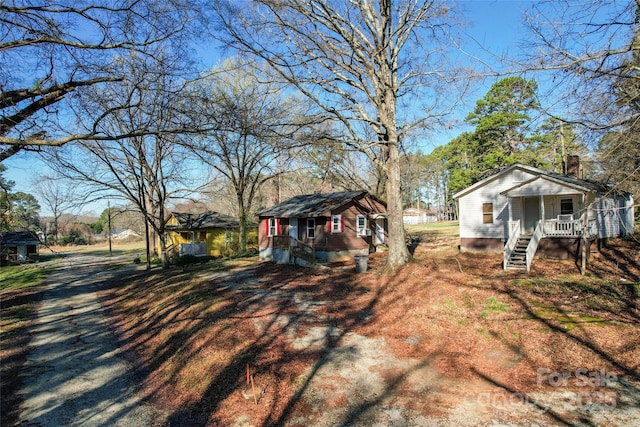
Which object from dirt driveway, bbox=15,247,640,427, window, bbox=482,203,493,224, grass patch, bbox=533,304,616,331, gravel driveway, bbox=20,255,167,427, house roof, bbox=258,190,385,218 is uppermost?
house roof, bbox=258,190,385,218

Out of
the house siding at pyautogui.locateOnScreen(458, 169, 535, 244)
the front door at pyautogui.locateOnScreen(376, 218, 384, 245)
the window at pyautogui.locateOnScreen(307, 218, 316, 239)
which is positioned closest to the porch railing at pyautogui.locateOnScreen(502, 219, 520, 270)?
the house siding at pyautogui.locateOnScreen(458, 169, 535, 244)

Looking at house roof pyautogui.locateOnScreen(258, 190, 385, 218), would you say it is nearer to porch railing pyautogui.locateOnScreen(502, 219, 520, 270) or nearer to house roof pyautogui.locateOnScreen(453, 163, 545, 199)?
house roof pyautogui.locateOnScreen(453, 163, 545, 199)

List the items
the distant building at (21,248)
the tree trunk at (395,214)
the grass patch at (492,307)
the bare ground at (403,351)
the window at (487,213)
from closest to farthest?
the bare ground at (403,351)
the grass patch at (492,307)
the tree trunk at (395,214)
the window at (487,213)
the distant building at (21,248)

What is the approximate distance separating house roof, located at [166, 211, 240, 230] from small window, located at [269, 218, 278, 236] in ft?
34.7

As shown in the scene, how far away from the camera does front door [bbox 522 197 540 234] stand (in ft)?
62.5

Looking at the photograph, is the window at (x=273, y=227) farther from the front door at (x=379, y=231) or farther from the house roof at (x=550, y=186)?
the house roof at (x=550, y=186)

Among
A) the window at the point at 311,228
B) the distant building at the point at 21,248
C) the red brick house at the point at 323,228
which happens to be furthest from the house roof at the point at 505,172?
the distant building at the point at 21,248

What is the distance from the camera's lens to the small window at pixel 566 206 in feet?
59.5

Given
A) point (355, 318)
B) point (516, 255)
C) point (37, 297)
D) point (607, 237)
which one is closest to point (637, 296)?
point (516, 255)

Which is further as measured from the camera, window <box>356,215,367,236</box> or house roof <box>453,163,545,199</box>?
window <box>356,215,367,236</box>

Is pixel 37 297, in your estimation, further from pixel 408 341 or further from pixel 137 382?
pixel 408 341

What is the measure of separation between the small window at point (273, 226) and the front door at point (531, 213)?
15.1 m

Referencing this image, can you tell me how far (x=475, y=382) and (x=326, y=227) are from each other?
15.2 m

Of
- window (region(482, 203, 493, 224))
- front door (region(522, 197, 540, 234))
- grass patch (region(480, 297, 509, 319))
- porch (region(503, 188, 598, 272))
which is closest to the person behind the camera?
grass patch (region(480, 297, 509, 319))
